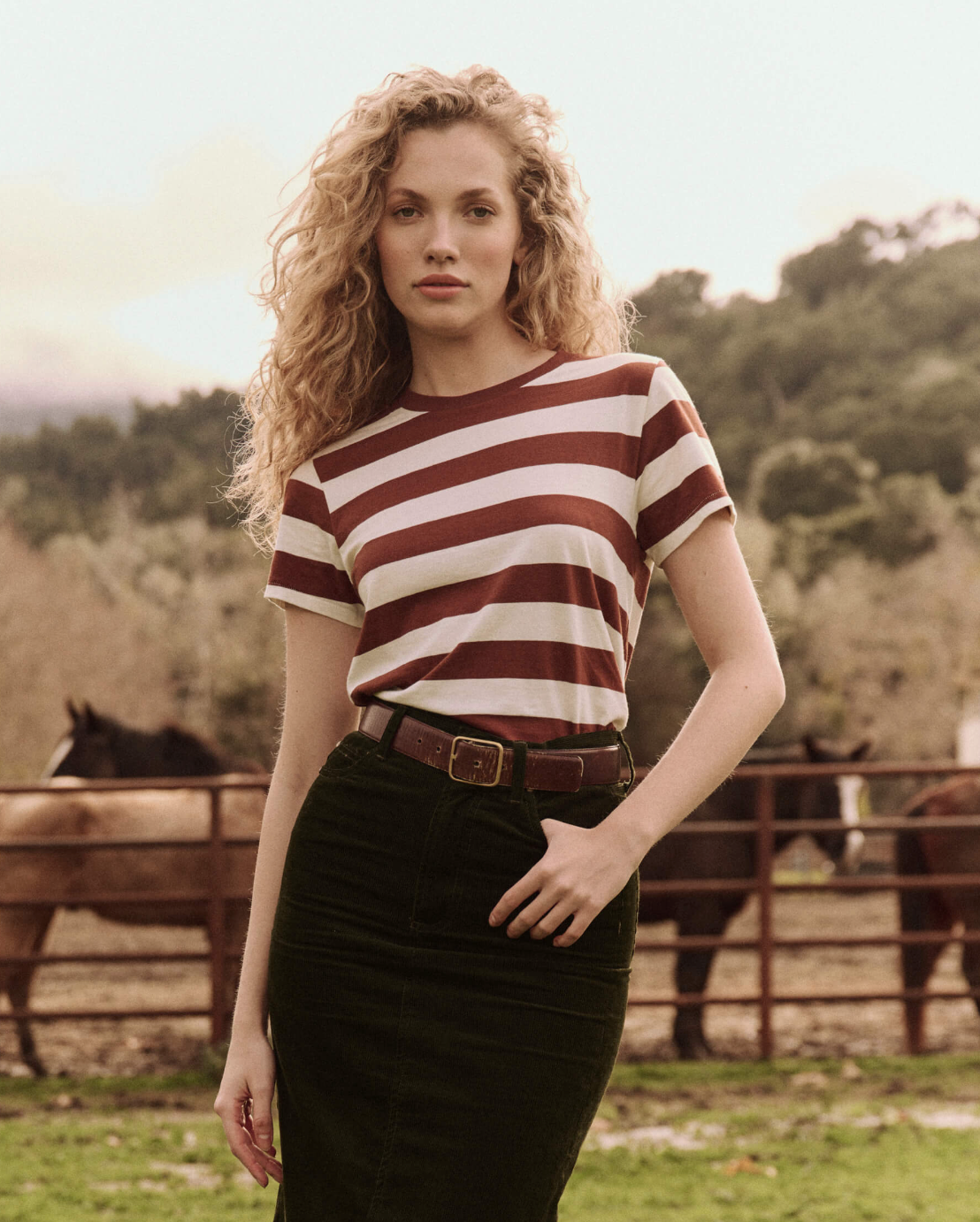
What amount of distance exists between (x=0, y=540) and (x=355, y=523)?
29.8 metres

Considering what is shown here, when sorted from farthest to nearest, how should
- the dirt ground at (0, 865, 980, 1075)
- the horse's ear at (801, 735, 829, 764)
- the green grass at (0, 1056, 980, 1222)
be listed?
the horse's ear at (801, 735, 829, 764), the dirt ground at (0, 865, 980, 1075), the green grass at (0, 1056, 980, 1222)

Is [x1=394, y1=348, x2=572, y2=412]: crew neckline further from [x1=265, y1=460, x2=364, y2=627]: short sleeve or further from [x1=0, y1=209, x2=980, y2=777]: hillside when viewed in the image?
[x1=0, y1=209, x2=980, y2=777]: hillside

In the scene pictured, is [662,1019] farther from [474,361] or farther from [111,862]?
[474,361]

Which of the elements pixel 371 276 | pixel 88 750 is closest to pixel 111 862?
pixel 88 750

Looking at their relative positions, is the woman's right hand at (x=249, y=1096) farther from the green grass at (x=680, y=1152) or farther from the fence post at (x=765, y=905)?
the fence post at (x=765, y=905)

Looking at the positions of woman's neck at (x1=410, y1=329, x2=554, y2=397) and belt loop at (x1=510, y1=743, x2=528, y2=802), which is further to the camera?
woman's neck at (x1=410, y1=329, x2=554, y2=397)

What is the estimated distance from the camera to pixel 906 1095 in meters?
4.60

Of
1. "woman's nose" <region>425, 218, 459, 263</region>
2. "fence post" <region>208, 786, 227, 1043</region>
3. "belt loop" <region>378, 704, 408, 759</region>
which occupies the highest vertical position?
"woman's nose" <region>425, 218, 459, 263</region>

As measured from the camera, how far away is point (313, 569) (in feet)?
4.56

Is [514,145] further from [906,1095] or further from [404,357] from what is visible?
[906,1095]

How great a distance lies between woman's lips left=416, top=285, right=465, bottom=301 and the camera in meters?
1.33

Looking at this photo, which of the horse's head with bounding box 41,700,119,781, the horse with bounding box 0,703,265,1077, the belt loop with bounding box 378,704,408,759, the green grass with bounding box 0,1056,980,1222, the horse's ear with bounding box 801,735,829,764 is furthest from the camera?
the horse's head with bounding box 41,700,119,781

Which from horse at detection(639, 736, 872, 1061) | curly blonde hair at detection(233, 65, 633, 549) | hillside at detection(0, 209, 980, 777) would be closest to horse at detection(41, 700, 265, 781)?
horse at detection(639, 736, 872, 1061)

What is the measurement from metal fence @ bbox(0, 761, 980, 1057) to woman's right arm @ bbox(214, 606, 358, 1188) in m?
3.62
